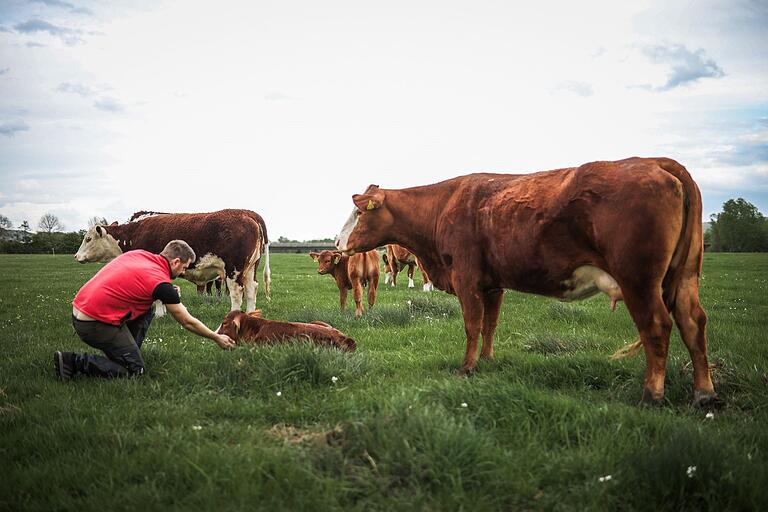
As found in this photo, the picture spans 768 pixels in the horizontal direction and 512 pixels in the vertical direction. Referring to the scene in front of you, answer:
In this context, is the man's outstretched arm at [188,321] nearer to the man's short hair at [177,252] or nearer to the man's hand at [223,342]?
the man's hand at [223,342]

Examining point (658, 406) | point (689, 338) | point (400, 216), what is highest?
point (400, 216)

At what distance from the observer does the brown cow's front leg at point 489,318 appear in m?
6.96

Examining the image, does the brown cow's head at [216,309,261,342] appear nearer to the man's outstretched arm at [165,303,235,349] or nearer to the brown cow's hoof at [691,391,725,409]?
the man's outstretched arm at [165,303,235,349]

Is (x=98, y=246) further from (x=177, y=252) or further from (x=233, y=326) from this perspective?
(x=177, y=252)

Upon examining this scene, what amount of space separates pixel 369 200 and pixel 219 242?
559 centimetres

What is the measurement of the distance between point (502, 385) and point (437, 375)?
1.23 m

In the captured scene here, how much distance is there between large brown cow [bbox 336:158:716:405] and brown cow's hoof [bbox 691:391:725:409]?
0.01 metres

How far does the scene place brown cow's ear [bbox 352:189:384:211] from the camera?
7352mm

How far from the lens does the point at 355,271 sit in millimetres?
11992

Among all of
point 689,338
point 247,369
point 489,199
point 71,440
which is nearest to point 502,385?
point 689,338

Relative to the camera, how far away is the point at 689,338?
5188 mm

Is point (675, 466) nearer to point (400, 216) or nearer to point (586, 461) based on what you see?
point (586, 461)

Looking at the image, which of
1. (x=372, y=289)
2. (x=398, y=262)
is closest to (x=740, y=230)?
(x=398, y=262)

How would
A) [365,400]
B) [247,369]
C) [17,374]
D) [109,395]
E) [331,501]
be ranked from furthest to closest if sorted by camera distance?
[17,374] → [247,369] → [109,395] → [365,400] → [331,501]
